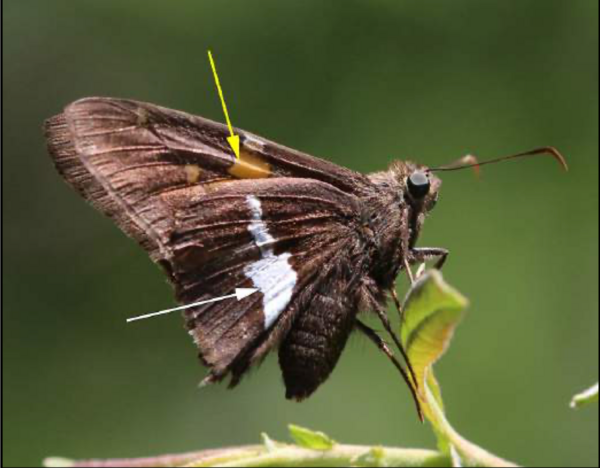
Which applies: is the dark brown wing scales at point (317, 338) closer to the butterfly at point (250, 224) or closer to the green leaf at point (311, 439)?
the butterfly at point (250, 224)

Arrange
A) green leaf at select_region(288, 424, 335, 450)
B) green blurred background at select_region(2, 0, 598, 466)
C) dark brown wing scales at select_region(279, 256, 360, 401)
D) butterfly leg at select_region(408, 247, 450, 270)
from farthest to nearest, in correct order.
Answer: green blurred background at select_region(2, 0, 598, 466) < butterfly leg at select_region(408, 247, 450, 270) < dark brown wing scales at select_region(279, 256, 360, 401) < green leaf at select_region(288, 424, 335, 450)

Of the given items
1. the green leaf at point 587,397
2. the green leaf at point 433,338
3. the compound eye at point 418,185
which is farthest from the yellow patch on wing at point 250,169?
the green leaf at point 587,397

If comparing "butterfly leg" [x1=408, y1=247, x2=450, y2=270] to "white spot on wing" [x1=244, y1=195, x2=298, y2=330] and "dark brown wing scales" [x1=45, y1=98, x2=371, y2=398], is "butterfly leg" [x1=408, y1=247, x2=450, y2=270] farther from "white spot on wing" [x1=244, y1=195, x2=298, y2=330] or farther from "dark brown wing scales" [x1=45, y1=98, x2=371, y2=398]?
"white spot on wing" [x1=244, y1=195, x2=298, y2=330]

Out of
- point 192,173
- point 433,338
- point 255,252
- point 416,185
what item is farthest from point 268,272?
point 433,338

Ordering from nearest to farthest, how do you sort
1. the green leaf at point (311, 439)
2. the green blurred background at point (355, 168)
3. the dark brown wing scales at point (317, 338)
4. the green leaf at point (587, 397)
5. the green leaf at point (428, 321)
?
the green leaf at point (428, 321), the green leaf at point (587, 397), the green leaf at point (311, 439), the dark brown wing scales at point (317, 338), the green blurred background at point (355, 168)

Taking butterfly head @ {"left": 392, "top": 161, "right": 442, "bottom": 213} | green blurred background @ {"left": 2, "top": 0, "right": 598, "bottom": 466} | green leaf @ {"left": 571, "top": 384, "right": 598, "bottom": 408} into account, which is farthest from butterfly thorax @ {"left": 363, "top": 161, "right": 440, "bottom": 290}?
green blurred background @ {"left": 2, "top": 0, "right": 598, "bottom": 466}

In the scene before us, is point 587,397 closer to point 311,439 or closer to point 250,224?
point 311,439
